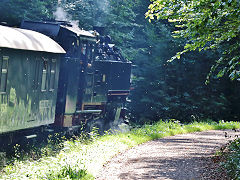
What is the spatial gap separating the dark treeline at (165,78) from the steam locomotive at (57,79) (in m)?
4.87

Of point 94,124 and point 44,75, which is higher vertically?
point 44,75

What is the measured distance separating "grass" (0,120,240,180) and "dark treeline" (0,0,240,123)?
8.93m

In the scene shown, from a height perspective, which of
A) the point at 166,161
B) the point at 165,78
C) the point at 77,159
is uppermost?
the point at 165,78

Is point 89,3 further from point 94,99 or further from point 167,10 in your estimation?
point 167,10

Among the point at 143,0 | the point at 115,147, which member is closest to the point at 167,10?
the point at 115,147

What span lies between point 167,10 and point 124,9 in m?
17.7

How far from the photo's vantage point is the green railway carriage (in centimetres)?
1184

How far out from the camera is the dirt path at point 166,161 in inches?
372

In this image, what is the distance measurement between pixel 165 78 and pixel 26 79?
1543 cm

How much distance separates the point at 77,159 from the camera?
10.0 meters

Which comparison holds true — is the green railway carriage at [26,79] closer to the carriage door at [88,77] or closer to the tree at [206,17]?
the carriage door at [88,77]

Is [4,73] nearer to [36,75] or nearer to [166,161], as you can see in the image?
[36,75]

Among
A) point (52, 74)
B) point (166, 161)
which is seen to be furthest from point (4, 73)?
point (166, 161)

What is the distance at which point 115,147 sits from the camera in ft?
41.3
